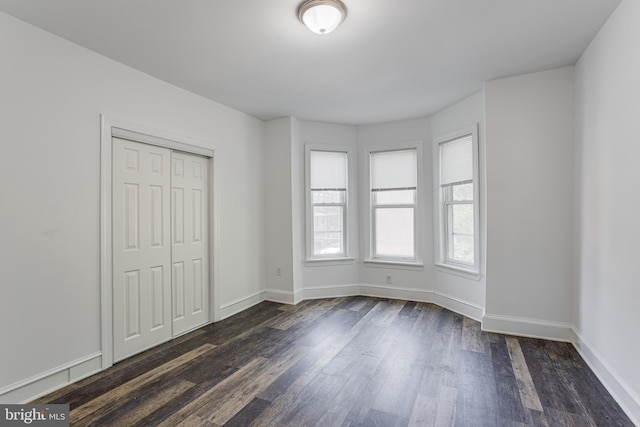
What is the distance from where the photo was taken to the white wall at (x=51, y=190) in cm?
213

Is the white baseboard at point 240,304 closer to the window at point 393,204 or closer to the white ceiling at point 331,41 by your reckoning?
the window at point 393,204

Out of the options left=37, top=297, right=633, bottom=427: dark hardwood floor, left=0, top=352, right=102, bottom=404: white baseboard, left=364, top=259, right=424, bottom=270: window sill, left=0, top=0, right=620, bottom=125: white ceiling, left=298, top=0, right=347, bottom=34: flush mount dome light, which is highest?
left=0, top=0, right=620, bottom=125: white ceiling

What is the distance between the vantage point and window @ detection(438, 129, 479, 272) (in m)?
3.81

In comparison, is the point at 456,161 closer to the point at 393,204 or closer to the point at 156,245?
the point at 393,204

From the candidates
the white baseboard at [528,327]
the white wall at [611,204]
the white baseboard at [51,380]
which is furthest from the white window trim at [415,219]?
the white baseboard at [51,380]

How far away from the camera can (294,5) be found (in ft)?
6.81

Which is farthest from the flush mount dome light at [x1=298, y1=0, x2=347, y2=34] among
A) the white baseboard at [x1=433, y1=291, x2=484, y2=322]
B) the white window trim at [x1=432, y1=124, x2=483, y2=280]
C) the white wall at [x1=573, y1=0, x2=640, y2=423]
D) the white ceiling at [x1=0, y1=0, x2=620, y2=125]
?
the white baseboard at [x1=433, y1=291, x2=484, y2=322]

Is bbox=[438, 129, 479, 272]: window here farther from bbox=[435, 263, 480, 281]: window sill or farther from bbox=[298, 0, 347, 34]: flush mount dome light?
bbox=[298, 0, 347, 34]: flush mount dome light

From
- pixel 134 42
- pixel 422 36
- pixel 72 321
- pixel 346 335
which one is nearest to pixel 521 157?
pixel 422 36

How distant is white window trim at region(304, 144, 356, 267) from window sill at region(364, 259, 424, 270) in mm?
270

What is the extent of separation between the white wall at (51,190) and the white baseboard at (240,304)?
1.47 m

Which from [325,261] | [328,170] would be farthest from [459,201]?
[325,261]

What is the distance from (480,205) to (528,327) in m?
1.35

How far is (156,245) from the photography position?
10.5 feet
